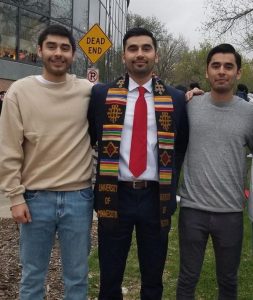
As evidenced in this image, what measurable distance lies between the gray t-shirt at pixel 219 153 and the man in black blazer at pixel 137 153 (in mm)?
150

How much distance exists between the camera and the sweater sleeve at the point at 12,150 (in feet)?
10.6

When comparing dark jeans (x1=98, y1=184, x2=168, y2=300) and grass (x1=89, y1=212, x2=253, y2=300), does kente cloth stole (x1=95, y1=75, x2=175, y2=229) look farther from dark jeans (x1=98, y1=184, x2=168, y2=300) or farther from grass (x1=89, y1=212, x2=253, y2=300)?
grass (x1=89, y1=212, x2=253, y2=300)

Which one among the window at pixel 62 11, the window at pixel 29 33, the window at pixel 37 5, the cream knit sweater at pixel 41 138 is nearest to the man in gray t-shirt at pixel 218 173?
the cream knit sweater at pixel 41 138

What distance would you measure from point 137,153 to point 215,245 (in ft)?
3.09

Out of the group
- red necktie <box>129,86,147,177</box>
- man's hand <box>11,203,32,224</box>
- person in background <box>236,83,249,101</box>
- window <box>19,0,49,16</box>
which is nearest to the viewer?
man's hand <box>11,203,32,224</box>

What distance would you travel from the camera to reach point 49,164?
130 inches

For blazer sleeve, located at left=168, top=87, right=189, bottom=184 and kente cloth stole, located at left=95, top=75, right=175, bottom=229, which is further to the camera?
blazer sleeve, located at left=168, top=87, right=189, bottom=184

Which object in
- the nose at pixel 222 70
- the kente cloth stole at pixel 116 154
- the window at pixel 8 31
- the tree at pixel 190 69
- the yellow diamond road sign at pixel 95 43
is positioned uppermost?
the tree at pixel 190 69

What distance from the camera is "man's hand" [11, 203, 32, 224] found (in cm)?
322

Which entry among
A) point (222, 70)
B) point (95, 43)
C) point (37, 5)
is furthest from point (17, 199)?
point (37, 5)

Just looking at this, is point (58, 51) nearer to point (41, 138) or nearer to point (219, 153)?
point (41, 138)

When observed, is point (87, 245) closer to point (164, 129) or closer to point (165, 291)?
point (164, 129)

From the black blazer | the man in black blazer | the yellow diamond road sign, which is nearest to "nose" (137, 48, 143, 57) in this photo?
the man in black blazer

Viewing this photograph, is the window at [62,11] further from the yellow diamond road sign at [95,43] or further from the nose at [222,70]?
the nose at [222,70]
